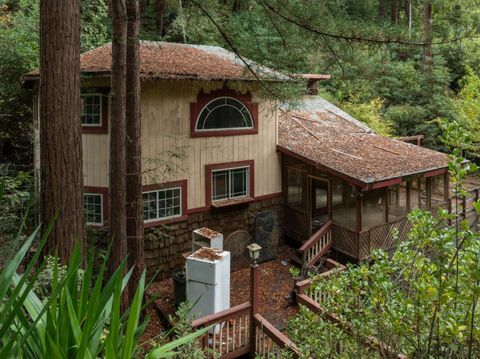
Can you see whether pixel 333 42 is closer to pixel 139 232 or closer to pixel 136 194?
pixel 136 194

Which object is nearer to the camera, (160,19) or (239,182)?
(239,182)

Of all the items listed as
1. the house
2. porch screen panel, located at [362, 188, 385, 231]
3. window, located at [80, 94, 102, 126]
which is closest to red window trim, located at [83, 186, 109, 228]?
the house

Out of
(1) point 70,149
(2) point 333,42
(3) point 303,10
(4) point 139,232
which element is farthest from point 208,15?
(4) point 139,232

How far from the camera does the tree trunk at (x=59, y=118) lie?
4547mm

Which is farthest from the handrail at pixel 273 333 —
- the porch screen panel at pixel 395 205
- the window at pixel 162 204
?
the porch screen panel at pixel 395 205

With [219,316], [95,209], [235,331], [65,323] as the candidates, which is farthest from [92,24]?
[65,323]

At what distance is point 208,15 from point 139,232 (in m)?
4.22

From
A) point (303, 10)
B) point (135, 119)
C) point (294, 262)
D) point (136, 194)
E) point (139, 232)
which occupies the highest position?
point (303, 10)

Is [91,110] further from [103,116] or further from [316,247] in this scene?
[316,247]

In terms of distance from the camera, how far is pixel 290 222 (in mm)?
12258

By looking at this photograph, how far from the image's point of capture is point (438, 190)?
42.6 ft

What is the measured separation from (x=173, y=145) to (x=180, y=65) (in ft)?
6.37

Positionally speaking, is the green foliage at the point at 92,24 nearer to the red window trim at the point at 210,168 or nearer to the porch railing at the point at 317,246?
the red window trim at the point at 210,168

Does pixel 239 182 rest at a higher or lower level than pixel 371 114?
lower
